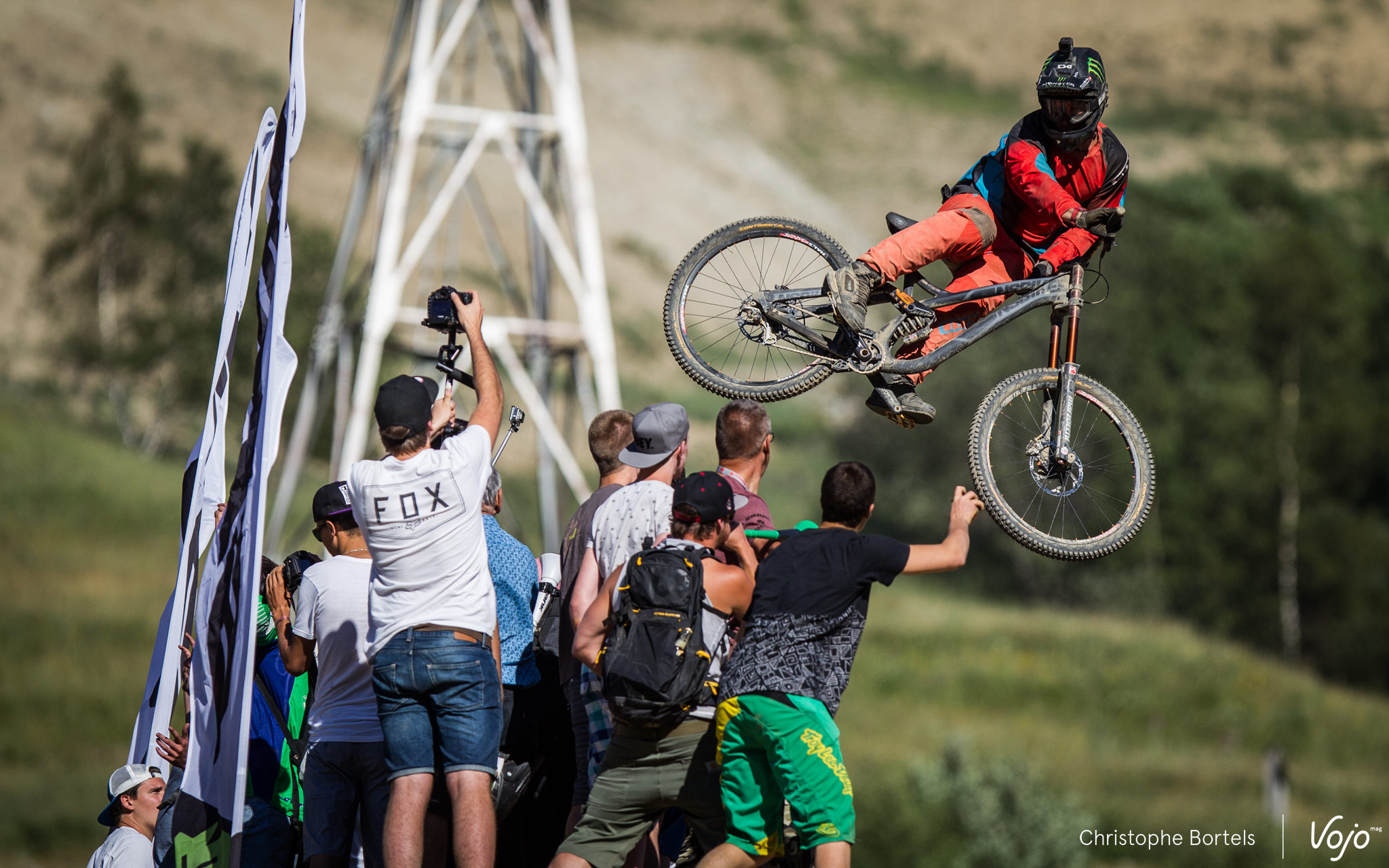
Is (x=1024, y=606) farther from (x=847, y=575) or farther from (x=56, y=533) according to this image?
(x=847, y=575)

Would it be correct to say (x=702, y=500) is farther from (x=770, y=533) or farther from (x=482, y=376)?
(x=482, y=376)

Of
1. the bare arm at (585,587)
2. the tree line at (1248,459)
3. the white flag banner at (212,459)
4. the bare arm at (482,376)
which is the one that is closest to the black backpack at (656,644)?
the bare arm at (585,587)

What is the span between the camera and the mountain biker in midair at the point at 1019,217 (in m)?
7.26

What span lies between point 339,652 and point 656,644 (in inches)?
65.1

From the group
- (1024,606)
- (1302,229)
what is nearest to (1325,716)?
(1024,606)

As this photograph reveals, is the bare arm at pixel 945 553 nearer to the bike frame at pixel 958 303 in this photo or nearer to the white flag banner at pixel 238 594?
the bike frame at pixel 958 303

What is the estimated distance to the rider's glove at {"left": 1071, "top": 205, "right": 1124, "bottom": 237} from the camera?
7293mm

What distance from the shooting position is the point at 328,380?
20.9 meters

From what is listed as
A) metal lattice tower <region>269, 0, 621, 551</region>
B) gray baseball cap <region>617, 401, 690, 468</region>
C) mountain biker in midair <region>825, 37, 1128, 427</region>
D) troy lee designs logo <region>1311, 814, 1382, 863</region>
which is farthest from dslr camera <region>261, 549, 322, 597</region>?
troy lee designs logo <region>1311, 814, 1382, 863</region>

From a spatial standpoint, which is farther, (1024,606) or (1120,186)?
(1024,606)

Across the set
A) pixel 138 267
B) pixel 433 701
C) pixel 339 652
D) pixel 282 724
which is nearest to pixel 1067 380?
pixel 433 701

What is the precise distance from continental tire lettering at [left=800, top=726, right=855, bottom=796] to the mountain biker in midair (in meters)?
1.68

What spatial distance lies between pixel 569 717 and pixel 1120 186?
14.1 ft

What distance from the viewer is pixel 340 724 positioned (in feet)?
22.7
